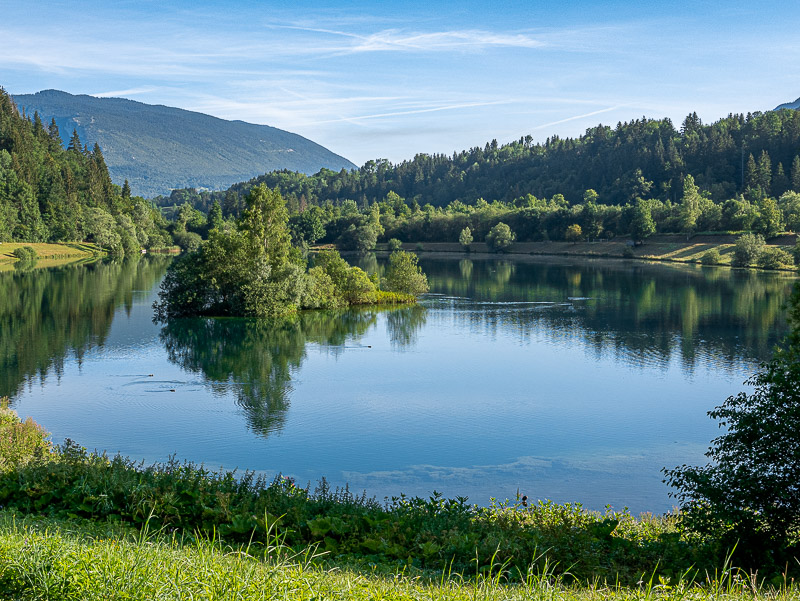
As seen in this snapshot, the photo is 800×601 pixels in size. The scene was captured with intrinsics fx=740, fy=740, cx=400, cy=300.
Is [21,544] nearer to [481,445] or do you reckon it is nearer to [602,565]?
[602,565]

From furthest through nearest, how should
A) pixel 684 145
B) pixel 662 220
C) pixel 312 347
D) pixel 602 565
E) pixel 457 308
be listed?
pixel 684 145 → pixel 662 220 → pixel 457 308 → pixel 312 347 → pixel 602 565

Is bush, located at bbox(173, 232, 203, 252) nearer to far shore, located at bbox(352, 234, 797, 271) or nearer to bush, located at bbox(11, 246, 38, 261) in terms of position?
far shore, located at bbox(352, 234, 797, 271)

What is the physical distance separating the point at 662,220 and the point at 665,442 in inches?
4338

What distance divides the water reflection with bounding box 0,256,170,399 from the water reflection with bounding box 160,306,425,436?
5417 mm

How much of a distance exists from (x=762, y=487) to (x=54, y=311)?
168ft

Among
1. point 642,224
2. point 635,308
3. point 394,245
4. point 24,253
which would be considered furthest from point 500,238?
point 635,308

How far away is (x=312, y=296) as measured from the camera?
181ft

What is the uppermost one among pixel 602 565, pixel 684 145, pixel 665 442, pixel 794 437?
pixel 684 145

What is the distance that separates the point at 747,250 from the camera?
3893 inches

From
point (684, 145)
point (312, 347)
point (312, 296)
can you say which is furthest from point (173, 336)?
point (684, 145)

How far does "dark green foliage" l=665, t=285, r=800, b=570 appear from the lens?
11.6 meters

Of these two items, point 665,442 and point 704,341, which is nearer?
point 665,442

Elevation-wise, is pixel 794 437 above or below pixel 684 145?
below

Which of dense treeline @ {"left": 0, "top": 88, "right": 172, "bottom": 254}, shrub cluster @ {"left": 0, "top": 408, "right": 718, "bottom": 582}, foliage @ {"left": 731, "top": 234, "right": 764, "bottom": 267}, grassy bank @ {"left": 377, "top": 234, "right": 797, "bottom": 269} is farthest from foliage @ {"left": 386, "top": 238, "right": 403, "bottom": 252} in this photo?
shrub cluster @ {"left": 0, "top": 408, "right": 718, "bottom": 582}
